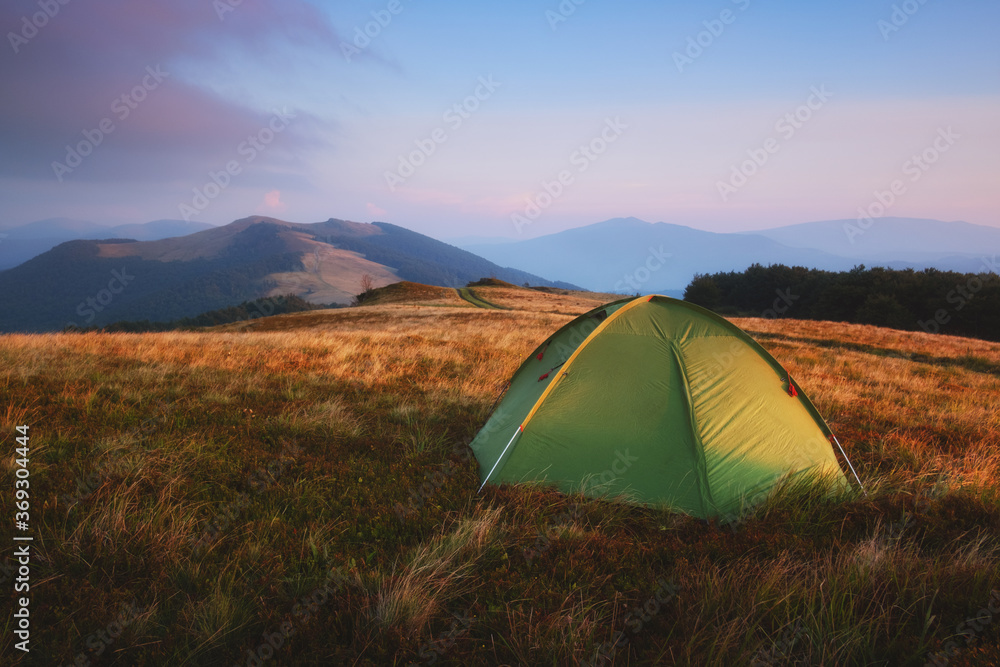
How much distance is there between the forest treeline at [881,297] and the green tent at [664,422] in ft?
165

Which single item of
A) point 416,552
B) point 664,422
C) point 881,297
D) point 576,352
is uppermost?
point 881,297

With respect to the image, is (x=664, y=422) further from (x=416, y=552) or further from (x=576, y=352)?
(x=416, y=552)

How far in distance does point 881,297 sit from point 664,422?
209ft

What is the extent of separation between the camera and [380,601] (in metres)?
3.02

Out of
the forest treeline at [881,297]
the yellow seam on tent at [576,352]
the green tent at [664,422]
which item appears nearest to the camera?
the green tent at [664,422]

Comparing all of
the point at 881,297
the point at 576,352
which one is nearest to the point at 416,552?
the point at 576,352

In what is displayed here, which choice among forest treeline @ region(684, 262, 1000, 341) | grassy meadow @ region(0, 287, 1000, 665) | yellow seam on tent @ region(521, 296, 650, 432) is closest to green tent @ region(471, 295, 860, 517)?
yellow seam on tent @ region(521, 296, 650, 432)

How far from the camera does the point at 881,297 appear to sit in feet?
169

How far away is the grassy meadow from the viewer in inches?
110

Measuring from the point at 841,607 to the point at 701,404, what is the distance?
2.55 m

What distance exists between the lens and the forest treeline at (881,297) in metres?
46.9

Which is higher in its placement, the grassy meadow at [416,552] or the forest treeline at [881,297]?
the forest treeline at [881,297]

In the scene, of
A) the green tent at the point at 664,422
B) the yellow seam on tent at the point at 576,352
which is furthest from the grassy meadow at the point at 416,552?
the yellow seam on tent at the point at 576,352

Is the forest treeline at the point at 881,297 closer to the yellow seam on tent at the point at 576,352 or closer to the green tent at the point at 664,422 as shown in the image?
the green tent at the point at 664,422
